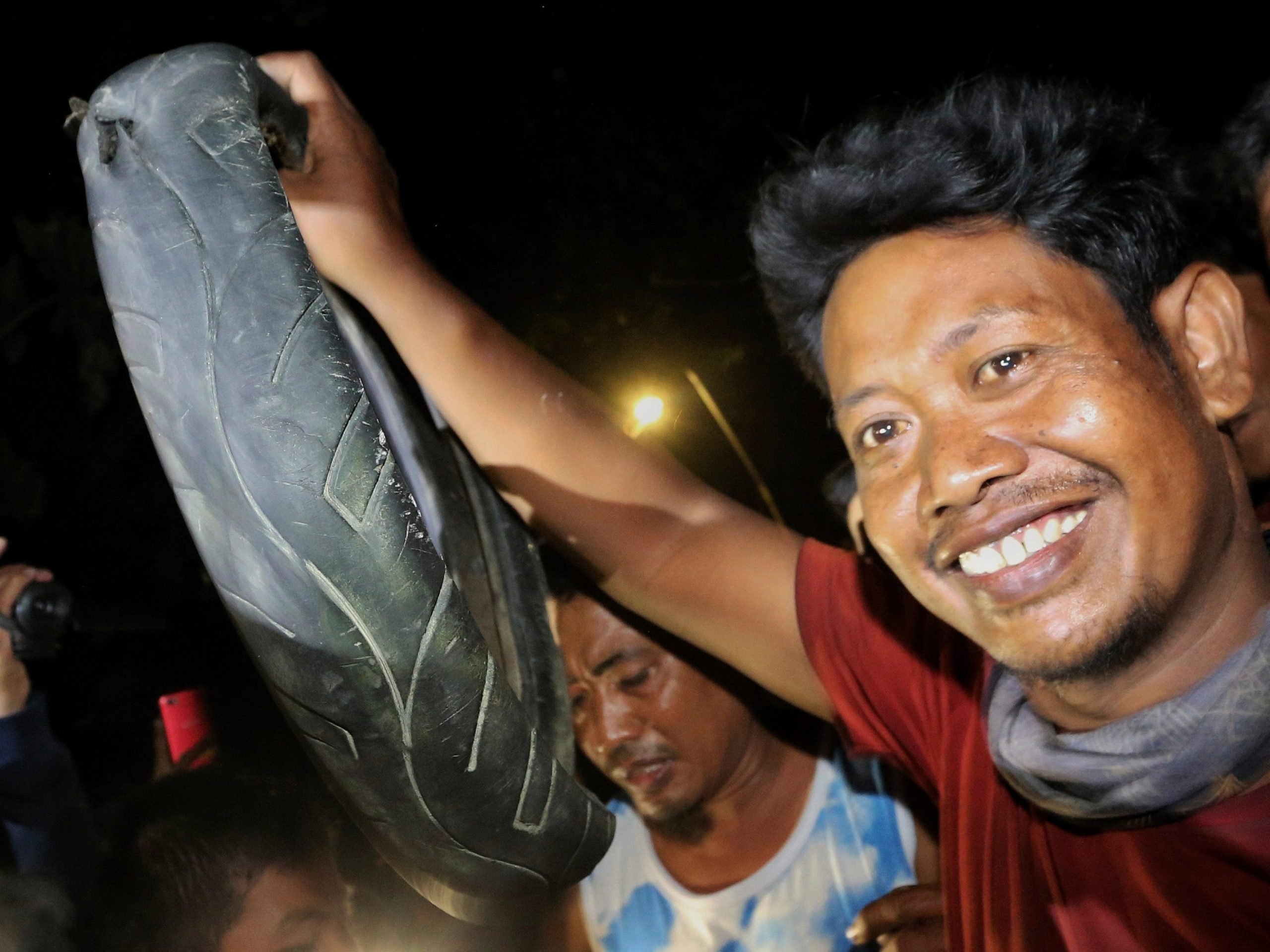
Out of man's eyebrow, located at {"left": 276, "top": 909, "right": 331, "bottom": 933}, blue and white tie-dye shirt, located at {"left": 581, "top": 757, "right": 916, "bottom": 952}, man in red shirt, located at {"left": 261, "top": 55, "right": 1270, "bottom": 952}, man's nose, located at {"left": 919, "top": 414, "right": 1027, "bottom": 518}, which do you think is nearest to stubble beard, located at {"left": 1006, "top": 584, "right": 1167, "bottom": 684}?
man in red shirt, located at {"left": 261, "top": 55, "right": 1270, "bottom": 952}

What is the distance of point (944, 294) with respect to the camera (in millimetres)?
826

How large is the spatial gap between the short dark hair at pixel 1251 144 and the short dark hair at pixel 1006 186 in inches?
3.0

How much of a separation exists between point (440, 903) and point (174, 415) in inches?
18.7

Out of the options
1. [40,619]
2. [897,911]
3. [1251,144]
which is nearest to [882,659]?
[897,911]

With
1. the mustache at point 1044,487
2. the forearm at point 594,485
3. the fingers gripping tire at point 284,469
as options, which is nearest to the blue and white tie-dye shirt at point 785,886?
the forearm at point 594,485

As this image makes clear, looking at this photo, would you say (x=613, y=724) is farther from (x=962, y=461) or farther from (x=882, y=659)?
(x=962, y=461)

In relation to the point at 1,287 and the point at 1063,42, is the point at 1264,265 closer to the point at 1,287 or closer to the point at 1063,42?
the point at 1063,42

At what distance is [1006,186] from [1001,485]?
0.84ft

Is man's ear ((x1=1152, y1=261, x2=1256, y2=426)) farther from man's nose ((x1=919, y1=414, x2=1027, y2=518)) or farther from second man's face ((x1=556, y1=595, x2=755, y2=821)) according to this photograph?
second man's face ((x1=556, y1=595, x2=755, y2=821))

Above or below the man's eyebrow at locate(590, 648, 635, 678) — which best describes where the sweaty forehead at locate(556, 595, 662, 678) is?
above

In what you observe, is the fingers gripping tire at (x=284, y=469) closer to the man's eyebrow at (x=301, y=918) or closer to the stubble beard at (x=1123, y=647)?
the man's eyebrow at (x=301, y=918)

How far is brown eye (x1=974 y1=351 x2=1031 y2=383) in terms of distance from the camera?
0.80m

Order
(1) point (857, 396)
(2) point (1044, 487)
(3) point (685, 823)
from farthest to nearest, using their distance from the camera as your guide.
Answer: (3) point (685, 823), (1) point (857, 396), (2) point (1044, 487)

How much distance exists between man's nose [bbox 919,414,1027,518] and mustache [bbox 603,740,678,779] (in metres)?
0.35
